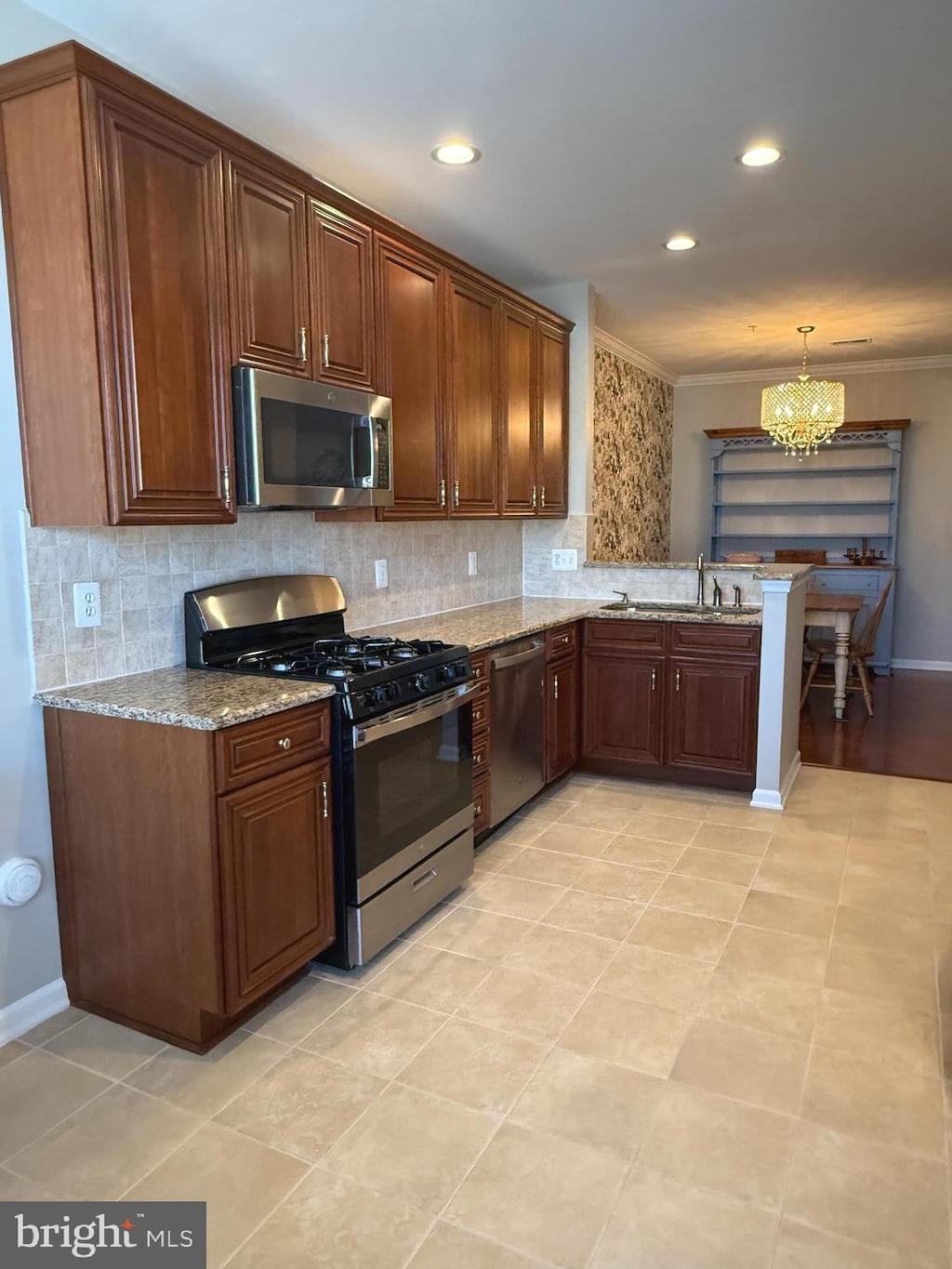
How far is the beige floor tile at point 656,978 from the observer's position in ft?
7.98

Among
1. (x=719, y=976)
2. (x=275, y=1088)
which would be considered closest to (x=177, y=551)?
(x=275, y=1088)

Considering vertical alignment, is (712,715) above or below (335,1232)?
above

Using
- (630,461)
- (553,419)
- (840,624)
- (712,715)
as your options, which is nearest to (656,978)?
(712,715)

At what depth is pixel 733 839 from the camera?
3.62 metres

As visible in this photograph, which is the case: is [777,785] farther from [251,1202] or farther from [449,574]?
[251,1202]

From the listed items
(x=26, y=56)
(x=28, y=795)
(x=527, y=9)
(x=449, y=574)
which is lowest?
(x=28, y=795)

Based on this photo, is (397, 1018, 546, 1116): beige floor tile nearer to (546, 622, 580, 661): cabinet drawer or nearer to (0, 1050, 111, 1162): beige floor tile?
(0, 1050, 111, 1162): beige floor tile

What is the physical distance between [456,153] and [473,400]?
105 centimetres

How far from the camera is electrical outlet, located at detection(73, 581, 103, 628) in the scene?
2.33 m

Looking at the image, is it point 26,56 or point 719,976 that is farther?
point 719,976

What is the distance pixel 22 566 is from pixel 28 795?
0.62 metres

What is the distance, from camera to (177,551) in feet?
8.64

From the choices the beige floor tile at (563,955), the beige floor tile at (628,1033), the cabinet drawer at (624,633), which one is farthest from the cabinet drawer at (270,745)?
the cabinet drawer at (624,633)

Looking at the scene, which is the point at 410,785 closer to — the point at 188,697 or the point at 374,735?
the point at 374,735
